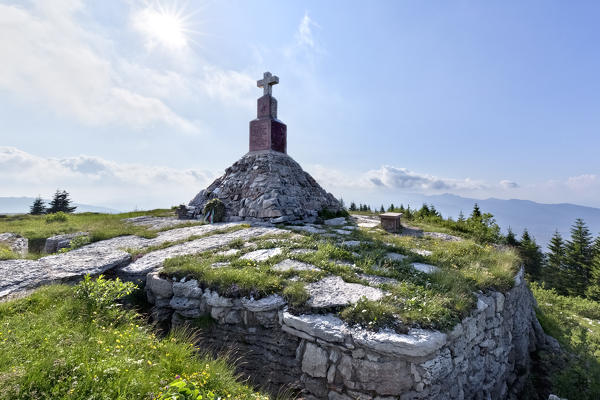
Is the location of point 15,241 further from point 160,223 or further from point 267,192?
point 267,192

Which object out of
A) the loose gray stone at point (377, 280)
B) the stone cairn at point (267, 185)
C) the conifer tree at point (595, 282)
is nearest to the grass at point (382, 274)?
the loose gray stone at point (377, 280)

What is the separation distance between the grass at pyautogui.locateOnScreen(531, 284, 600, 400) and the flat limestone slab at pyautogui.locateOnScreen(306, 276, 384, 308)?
6.23m

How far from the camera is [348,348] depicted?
4.39 meters

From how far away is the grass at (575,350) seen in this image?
6.75 meters

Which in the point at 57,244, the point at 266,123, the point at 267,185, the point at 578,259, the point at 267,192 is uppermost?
the point at 266,123

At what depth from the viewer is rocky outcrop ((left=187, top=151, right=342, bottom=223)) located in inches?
580

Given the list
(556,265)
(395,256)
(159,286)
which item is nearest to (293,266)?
(395,256)

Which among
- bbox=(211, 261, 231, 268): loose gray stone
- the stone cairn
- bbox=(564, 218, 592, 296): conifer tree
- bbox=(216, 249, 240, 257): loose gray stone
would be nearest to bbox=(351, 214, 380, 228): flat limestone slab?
the stone cairn

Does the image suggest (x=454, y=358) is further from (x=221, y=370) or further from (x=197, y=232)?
(x=197, y=232)

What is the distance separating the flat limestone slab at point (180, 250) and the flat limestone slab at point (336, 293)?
481cm

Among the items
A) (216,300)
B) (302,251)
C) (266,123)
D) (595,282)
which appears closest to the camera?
(216,300)

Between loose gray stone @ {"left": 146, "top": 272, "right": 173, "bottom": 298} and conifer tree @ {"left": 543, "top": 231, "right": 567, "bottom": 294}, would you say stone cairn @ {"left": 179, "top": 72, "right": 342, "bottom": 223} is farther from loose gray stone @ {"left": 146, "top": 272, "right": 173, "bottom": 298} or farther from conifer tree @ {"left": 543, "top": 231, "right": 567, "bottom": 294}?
conifer tree @ {"left": 543, "top": 231, "right": 567, "bottom": 294}

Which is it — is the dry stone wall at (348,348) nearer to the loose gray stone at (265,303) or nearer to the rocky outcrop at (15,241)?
the loose gray stone at (265,303)

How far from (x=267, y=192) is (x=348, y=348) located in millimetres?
11611
